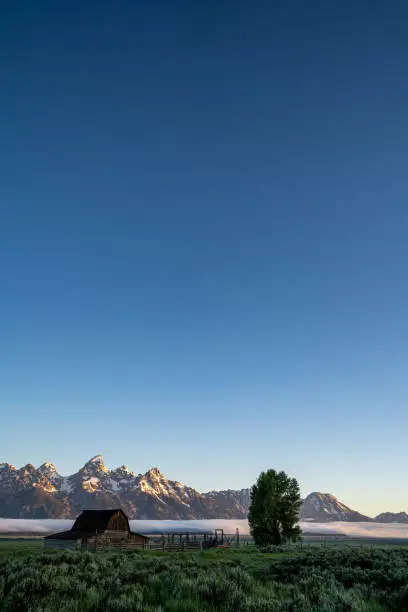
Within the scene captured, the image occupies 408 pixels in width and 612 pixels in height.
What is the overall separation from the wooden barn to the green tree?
16.4 metres

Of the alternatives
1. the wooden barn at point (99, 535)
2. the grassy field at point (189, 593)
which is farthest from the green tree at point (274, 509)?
the grassy field at point (189, 593)

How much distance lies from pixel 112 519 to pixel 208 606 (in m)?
58.5

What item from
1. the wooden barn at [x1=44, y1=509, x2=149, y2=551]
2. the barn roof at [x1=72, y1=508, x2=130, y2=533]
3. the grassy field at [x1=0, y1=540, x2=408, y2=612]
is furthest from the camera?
the barn roof at [x1=72, y1=508, x2=130, y2=533]

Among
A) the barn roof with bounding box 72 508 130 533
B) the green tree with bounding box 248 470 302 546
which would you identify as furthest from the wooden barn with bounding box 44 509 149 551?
the green tree with bounding box 248 470 302 546

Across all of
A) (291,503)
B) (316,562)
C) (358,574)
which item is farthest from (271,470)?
(358,574)

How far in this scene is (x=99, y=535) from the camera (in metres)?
61.8

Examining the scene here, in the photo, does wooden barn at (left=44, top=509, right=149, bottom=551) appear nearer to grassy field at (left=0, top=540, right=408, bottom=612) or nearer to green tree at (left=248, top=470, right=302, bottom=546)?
green tree at (left=248, top=470, right=302, bottom=546)

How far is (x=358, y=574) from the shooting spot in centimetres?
2130

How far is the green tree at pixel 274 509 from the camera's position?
62.4 meters

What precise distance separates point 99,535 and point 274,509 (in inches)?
965

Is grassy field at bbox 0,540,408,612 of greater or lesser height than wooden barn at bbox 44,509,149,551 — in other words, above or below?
above

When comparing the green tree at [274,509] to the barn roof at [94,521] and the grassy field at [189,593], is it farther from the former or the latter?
the grassy field at [189,593]

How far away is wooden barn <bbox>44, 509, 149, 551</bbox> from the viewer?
60.1 metres

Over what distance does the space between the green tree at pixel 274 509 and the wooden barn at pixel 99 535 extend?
1642 centimetres
